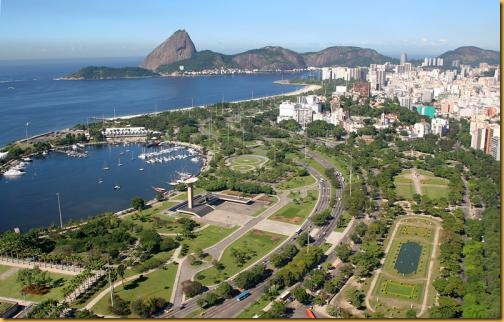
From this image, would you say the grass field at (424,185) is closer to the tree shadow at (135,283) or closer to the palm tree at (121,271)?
the tree shadow at (135,283)

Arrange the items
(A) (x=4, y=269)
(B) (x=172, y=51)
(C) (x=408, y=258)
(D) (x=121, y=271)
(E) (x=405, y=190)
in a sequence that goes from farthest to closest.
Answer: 1. (B) (x=172, y=51)
2. (E) (x=405, y=190)
3. (C) (x=408, y=258)
4. (A) (x=4, y=269)
5. (D) (x=121, y=271)

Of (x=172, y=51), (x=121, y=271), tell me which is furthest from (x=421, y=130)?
(x=172, y=51)

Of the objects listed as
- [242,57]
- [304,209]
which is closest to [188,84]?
[242,57]

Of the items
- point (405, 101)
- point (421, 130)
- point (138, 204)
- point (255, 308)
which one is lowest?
point (255, 308)

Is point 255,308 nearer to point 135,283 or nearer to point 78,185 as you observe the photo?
point 135,283

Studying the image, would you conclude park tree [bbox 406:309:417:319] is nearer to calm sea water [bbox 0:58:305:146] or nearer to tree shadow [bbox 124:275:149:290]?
tree shadow [bbox 124:275:149:290]

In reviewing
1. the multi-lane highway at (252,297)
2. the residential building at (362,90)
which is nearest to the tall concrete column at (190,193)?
the multi-lane highway at (252,297)

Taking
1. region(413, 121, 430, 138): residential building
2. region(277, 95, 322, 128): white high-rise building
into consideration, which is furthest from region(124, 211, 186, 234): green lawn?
region(413, 121, 430, 138): residential building
